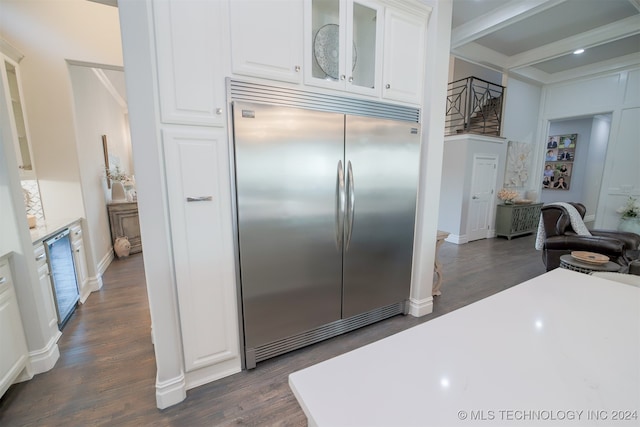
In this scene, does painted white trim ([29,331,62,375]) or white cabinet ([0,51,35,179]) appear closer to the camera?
painted white trim ([29,331,62,375])

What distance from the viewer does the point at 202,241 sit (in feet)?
5.22

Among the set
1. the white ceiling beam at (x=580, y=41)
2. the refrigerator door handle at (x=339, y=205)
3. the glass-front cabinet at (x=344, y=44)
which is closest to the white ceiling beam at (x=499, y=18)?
the white ceiling beam at (x=580, y=41)

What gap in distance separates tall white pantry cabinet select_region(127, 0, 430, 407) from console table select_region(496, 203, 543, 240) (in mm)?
5371

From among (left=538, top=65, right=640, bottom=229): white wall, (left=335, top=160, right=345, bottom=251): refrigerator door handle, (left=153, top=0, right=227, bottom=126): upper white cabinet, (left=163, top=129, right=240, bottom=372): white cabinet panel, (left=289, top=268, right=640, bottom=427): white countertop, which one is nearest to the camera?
(left=289, top=268, right=640, bottom=427): white countertop

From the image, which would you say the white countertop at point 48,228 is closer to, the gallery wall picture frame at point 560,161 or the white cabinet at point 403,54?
the white cabinet at point 403,54

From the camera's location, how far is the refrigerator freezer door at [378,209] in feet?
6.55

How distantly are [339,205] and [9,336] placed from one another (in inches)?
87.7

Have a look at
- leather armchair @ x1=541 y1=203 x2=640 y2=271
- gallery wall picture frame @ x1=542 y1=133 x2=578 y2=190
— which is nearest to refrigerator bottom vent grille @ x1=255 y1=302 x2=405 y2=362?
leather armchair @ x1=541 y1=203 x2=640 y2=271

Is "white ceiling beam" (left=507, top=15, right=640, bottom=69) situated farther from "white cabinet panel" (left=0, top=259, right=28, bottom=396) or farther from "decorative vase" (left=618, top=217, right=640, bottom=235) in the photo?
"white cabinet panel" (left=0, top=259, right=28, bottom=396)

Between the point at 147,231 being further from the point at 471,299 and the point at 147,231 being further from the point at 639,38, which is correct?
the point at 639,38

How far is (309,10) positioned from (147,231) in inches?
66.4

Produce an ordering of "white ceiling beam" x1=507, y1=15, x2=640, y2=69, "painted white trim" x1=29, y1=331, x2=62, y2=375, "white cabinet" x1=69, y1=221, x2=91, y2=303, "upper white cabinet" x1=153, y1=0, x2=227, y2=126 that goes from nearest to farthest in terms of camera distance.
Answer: "upper white cabinet" x1=153, y1=0, x2=227, y2=126 → "painted white trim" x1=29, y1=331, x2=62, y2=375 → "white cabinet" x1=69, y1=221, x2=91, y2=303 → "white ceiling beam" x1=507, y1=15, x2=640, y2=69

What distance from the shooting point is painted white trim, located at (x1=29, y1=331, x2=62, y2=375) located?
1812 millimetres

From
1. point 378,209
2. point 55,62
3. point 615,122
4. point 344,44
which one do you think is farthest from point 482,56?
point 55,62
